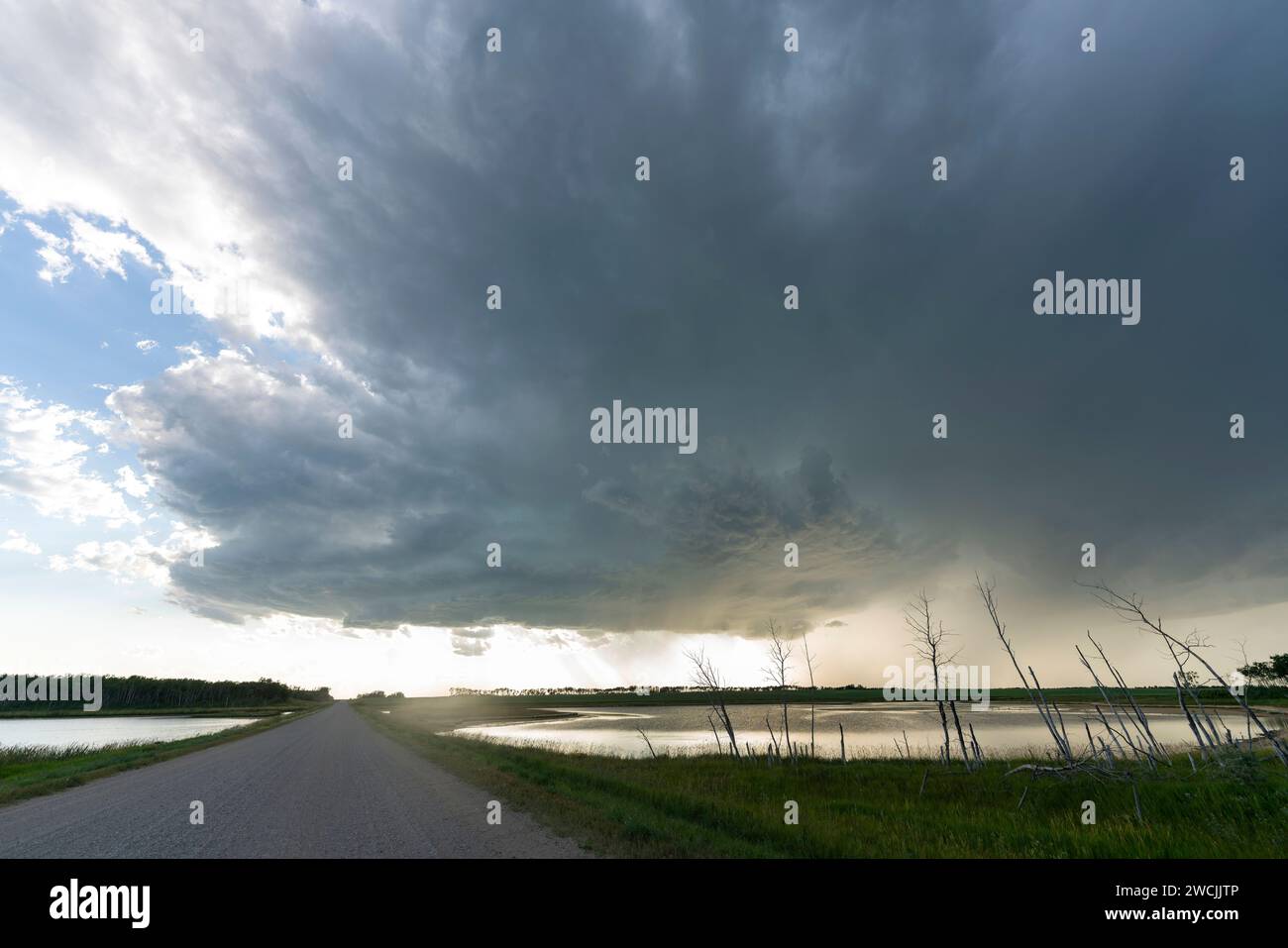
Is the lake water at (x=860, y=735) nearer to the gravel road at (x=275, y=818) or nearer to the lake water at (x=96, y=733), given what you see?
the gravel road at (x=275, y=818)

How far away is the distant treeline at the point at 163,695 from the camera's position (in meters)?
128

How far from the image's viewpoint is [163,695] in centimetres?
14362

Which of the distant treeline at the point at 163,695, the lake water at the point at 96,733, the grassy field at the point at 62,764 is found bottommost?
the distant treeline at the point at 163,695

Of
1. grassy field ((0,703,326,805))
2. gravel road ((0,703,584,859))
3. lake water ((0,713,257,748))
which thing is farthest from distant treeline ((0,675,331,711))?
gravel road ((0,703,584,859))

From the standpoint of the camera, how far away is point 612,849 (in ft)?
35.3

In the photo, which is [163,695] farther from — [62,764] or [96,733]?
[62,764]

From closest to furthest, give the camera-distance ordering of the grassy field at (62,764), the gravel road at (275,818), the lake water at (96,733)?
the gravel road at (275,818)
the grassy field at (62,764)
the lake water at (96,733)

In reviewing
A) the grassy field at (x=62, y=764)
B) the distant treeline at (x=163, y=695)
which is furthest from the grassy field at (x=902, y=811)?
the distant treeline at (x=163, y=695)

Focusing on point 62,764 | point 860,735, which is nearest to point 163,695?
point 62,764

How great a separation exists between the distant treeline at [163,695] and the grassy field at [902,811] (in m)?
155

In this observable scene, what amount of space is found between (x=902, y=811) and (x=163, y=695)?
598 ft
